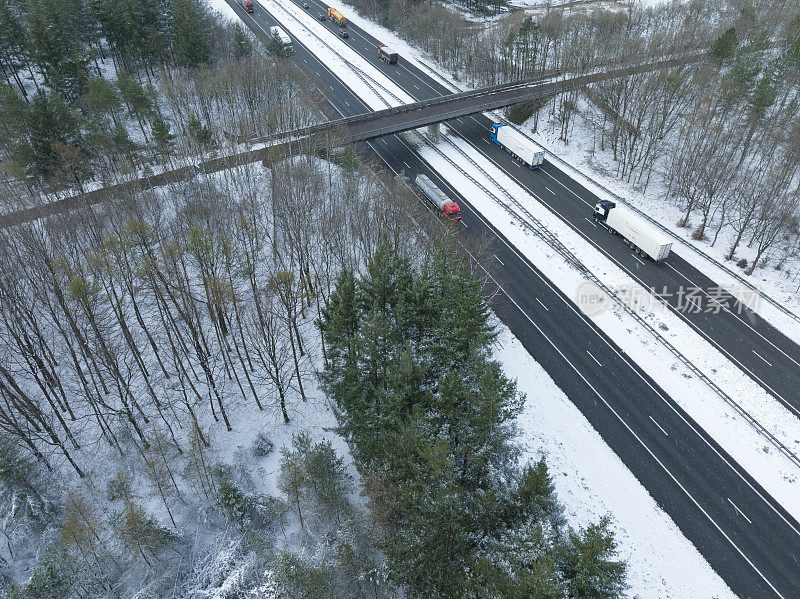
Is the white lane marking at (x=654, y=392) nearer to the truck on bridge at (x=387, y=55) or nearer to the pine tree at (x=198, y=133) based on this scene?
the pine tree at (x=198, y=133)

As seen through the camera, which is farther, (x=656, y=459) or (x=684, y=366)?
(x=684, y=366)

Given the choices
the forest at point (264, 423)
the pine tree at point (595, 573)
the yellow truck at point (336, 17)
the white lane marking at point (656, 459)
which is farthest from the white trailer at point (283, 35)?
the pine tree at point (595, 573)

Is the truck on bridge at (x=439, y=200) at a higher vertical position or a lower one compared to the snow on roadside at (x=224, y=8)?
lower

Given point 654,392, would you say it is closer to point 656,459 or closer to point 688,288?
point 656,459

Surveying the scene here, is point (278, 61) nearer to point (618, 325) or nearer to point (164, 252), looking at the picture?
point (164, 252)

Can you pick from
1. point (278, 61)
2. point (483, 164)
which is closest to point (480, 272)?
point (483, 164)

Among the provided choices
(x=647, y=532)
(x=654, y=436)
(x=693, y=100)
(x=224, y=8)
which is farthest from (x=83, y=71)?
Answer: (x=647, y=532)
